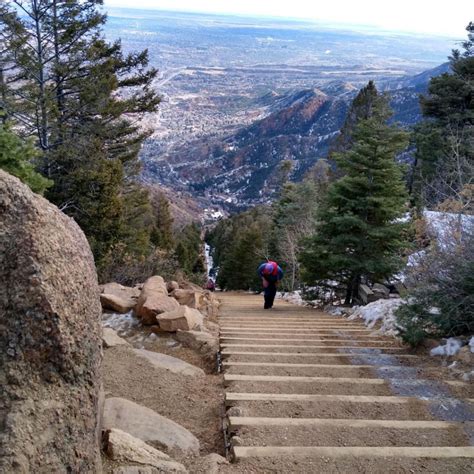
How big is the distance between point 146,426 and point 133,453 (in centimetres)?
65

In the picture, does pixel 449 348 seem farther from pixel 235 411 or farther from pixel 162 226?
pixel 162 226

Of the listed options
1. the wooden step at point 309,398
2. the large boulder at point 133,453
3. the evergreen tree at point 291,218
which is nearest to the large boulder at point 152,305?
the wooden step at point 309,398

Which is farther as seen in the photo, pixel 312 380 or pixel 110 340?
pixel 110 340

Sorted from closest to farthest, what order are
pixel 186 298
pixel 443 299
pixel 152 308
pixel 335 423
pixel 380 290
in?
1. pixel 335 423
2. pixel 443 299
3. pixel 152 308
4. pixel 186 298
5. pixel 380 290

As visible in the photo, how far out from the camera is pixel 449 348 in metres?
5.88

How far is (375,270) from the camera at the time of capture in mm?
12016

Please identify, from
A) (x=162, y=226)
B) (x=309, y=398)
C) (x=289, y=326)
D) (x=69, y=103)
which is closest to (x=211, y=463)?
(x=309, y=398)

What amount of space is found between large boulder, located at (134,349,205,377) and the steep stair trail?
34 cm

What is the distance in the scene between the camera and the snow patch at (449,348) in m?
5.81

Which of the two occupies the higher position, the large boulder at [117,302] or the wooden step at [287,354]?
the wooden step at [287,354]

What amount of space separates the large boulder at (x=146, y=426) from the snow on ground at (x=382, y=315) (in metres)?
4.76

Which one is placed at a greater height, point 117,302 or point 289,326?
point 117,302

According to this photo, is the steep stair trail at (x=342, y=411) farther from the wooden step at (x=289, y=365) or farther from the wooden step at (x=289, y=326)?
the wooden step at (x=289, y=326)

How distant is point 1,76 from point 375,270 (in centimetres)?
1194
